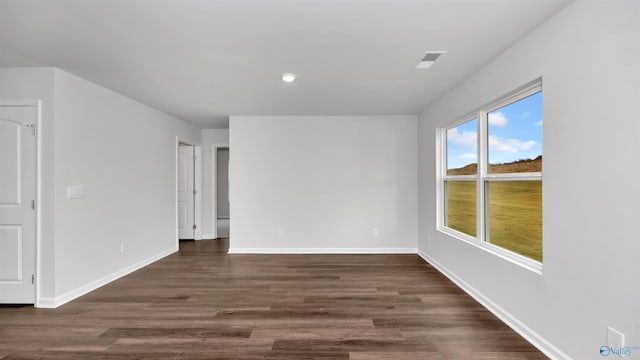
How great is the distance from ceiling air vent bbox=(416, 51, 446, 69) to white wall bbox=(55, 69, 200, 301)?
12.1 ft

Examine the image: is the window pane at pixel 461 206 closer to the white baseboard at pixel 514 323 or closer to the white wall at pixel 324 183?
the white baseboard at pixel 514 323

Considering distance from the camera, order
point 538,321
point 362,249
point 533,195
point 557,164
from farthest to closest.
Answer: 1. point 362,249
2. point 533,195
3. point 538,321
4. point 557,164

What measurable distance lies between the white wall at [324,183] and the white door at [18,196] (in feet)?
8.99

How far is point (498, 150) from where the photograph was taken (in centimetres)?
312

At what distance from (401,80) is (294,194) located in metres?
2.81

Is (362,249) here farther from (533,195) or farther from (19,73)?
(19,73)

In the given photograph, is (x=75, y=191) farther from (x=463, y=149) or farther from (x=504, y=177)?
(x=463, y=149)

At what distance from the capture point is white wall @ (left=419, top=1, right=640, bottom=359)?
5.49ft

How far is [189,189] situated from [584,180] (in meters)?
6.65

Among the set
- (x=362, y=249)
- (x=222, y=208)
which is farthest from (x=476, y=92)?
(x=222, y=208)

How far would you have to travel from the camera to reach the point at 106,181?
3.92m

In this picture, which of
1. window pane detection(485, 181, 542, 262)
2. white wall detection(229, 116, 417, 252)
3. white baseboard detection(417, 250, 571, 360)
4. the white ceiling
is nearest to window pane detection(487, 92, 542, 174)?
window pane detection(485, 181, 542, 262)

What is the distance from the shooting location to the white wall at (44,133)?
10.4ft

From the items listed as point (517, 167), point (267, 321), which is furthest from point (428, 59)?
point (267, 321)
